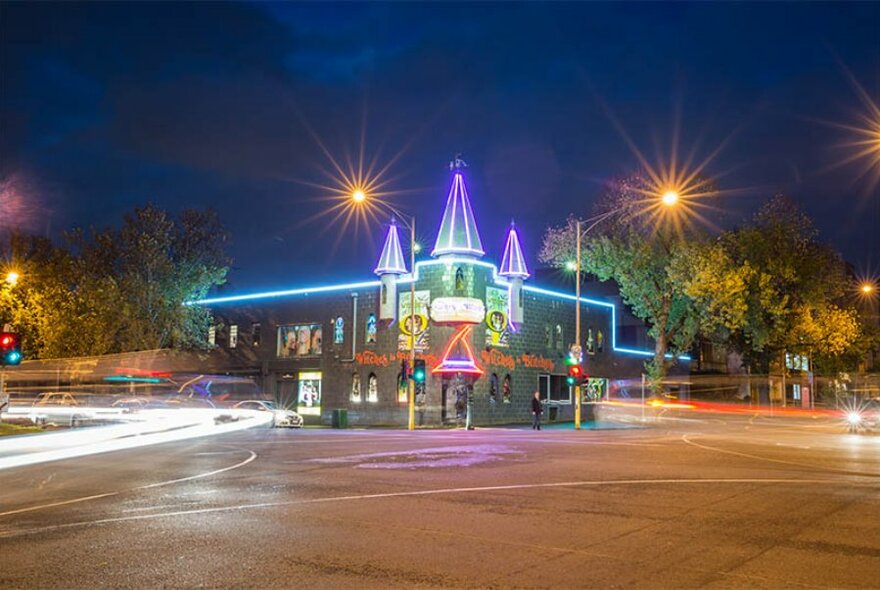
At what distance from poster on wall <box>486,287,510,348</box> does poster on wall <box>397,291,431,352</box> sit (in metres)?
3.28

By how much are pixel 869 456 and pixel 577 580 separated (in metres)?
15.2

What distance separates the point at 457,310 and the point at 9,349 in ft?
71.6

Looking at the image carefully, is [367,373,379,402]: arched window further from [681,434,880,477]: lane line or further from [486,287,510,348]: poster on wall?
[681,434,880,477]: lane line

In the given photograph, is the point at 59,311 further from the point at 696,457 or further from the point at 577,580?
the point at 577,580

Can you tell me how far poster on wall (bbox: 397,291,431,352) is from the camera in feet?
135

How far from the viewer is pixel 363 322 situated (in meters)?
44.5

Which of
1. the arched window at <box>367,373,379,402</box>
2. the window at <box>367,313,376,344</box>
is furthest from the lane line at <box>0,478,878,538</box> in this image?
the window at <box>367,313,376,344</box>

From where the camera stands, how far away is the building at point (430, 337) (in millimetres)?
40594

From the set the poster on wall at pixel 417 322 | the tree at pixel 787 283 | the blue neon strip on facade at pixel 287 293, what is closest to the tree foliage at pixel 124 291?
the blue neon strip on facade at pixel 287 293

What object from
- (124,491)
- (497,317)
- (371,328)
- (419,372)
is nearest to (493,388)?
(497,317)

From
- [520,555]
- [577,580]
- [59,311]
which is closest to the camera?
[577,580]

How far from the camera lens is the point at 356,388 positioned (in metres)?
44.6

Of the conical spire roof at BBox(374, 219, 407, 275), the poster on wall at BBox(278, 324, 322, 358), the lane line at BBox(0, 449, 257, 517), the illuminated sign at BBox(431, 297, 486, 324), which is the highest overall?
the conical spire roof at BBox(374, 219, 407, 275)

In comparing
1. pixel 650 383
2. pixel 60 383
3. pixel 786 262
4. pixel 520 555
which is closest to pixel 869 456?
pixel 520 555
